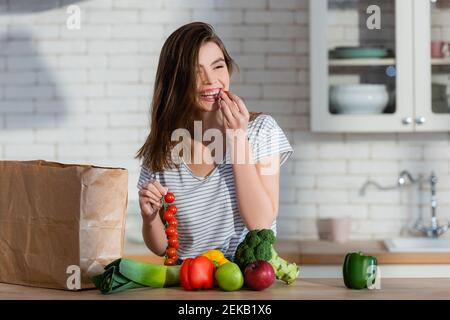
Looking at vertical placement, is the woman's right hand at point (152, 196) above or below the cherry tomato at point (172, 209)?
above

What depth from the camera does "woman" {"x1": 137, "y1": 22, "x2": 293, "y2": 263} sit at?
2466 mm

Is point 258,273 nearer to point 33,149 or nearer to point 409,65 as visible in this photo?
point 409,65

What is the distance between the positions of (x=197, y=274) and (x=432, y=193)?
2643 mm

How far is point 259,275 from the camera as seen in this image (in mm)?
2178

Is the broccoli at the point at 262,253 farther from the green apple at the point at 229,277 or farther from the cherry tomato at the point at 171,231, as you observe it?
the cherry tomato at the point at 171,231

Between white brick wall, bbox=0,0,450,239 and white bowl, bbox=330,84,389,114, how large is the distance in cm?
29

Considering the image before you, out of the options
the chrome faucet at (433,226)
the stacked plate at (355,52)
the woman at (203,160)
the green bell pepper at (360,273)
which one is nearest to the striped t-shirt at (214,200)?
the woman at (203,160)

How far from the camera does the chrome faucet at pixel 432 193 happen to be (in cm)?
454

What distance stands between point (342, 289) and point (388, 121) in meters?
2.29

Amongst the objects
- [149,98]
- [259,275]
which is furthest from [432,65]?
[259,275]

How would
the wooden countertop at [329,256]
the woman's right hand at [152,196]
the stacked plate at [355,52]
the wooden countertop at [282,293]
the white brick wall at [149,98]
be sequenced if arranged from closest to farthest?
the wooden countertop at [282,293] < the woman's right hand at [152,196] < the wooden countertop at [329,256] < the stacked plate at [355,52] < the white brick wall at [149,98]

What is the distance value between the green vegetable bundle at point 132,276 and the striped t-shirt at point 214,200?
0.32m

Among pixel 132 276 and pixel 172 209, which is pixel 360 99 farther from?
pixel 132 276
